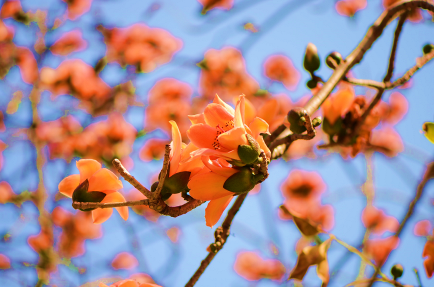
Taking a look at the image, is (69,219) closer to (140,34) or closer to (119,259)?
(119,259)

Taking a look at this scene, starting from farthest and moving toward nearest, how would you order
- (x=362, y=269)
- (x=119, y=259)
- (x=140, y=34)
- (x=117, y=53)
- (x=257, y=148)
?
(x=119, y=259) < (x=140, y=34) < (x=117, y=53) < (x=362, y=269) < (x=257, y=148)

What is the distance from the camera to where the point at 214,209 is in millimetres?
369

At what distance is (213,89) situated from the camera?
8.80ft

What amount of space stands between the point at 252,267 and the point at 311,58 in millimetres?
2299

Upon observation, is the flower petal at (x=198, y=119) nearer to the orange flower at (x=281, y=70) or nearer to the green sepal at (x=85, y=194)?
the green sepal at (x=85, y=194)

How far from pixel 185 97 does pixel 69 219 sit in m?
1.33

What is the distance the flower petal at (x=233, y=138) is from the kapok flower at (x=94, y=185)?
167 millimetres

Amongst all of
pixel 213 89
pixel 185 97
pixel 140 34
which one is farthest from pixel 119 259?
pixel 140 34

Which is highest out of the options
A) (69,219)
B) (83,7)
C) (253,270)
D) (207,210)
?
(83,7)

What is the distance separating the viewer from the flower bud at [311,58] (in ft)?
1.93

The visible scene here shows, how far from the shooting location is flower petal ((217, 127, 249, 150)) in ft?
1.07

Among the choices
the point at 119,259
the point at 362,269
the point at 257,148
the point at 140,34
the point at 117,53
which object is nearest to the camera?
the point at 257,148

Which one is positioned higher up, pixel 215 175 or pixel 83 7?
pixel 83 7

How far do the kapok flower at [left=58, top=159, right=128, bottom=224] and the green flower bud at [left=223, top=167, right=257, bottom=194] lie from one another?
0.16 metres
